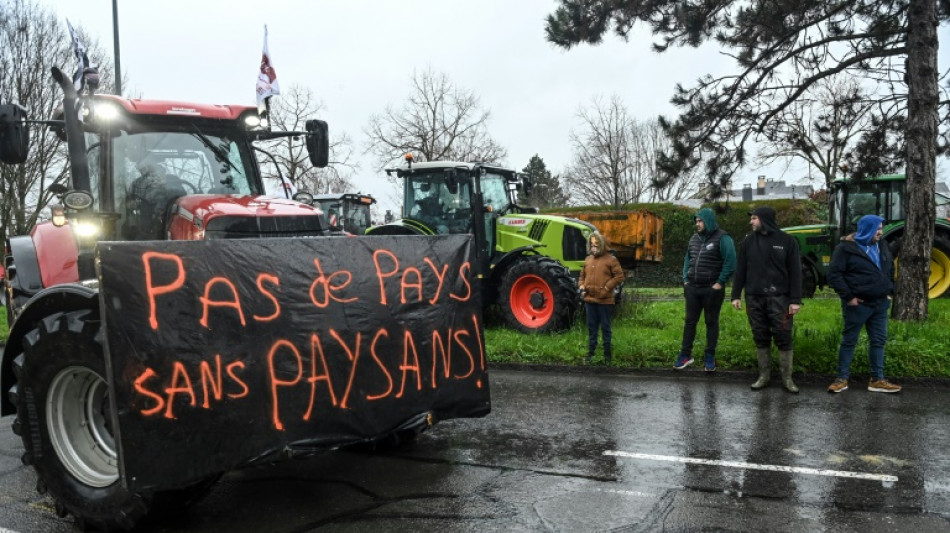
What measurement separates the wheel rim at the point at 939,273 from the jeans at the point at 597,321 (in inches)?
372

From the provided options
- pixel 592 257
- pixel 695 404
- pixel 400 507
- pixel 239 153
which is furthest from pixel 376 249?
pixel 592 257

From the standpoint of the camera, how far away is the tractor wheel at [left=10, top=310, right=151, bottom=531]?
410 centimetres

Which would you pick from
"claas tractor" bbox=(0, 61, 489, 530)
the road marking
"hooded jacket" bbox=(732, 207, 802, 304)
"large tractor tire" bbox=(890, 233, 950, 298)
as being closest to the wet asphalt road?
the road marking

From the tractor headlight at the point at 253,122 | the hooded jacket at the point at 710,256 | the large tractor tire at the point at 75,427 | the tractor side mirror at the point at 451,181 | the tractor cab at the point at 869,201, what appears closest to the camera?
the large tractor tire at the point at 75,427

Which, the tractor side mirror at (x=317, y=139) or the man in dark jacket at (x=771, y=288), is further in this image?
the man in dark jacket at (x=771, y=288)

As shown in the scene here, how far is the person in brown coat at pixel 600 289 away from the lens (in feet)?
30.8

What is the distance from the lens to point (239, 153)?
6.11m

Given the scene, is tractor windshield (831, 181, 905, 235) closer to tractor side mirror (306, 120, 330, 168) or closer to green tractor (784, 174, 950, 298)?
green tractor (784, 174, 950, 298)

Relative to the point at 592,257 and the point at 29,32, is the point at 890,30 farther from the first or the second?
the point at 29,32

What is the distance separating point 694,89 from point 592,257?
278 centimetres

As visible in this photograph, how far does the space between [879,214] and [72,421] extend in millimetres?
15705

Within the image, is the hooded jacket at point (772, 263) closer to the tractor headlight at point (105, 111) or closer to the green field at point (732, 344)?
the green field at point (732, 344)

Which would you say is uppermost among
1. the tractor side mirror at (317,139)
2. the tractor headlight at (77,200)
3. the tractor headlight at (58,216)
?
the tractor side mirror at (317,139)

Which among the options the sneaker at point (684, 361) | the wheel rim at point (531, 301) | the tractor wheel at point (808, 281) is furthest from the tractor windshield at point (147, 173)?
the tractor wheel at point (808, 281)
